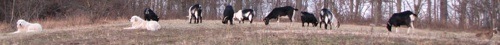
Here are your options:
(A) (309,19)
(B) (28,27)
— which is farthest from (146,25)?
(A) (309,19)

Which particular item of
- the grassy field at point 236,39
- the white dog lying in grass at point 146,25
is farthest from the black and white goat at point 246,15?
the grassy field at point 236,39

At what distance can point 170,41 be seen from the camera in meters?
13.1

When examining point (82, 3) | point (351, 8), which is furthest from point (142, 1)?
point (351, 8)

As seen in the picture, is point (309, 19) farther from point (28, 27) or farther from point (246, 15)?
point (28, 27)

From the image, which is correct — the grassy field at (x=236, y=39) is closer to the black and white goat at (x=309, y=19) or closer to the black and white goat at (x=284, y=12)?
the black and white goat at (x=284, y=12)

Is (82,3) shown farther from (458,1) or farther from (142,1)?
(458,1)

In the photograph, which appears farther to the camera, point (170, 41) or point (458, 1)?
point (458, 1)

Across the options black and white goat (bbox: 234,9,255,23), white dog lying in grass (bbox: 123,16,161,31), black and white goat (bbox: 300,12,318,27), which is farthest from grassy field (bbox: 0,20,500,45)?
black and white goat (bbox: 234,9,255,23)

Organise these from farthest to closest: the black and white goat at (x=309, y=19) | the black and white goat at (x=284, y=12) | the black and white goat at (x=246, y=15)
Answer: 1. the black and white goat at (x=246, y=15)
2. the black and white goat at (x=309, y=19)
3. the black and white goat at (x=284, y=12)

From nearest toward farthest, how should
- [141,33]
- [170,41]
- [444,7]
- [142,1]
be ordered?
[170,41], [141,33], [444,7], [142,1]

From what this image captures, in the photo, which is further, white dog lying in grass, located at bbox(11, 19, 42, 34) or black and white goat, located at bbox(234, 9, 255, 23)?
black and white goat, located at bbox(234, 9, 255, 23)

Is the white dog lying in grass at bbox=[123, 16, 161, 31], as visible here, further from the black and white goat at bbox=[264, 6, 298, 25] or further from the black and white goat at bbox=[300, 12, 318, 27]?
the black and white goat at bbox=[300, 12, 318, 27]

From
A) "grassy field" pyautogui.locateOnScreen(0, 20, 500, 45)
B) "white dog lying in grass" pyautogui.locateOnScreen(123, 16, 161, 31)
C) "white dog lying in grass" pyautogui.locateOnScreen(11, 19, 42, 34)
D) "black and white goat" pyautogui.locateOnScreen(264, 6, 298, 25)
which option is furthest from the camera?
"black and white goat" pyautogui.locateOnScreen(264, 6, 298, 25)

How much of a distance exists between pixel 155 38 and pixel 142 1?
2815 centimetres
